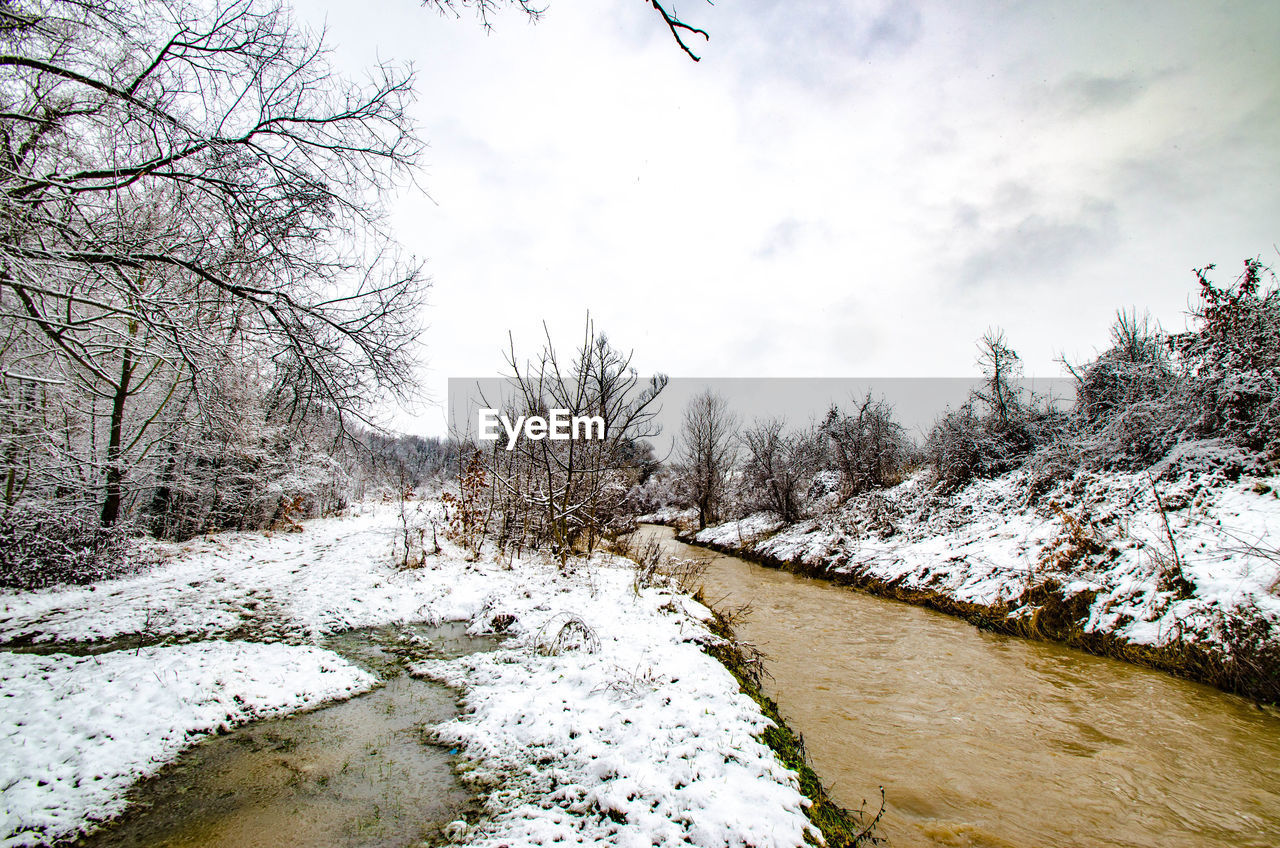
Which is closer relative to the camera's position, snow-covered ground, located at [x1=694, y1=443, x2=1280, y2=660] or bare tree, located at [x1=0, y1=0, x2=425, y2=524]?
bare tree, located at [x1=0, y1=0, x2=425, y2=524]

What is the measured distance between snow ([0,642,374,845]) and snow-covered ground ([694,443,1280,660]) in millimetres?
9892

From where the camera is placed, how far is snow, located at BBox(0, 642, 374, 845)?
103 inches

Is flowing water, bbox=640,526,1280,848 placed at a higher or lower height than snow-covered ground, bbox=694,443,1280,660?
lower

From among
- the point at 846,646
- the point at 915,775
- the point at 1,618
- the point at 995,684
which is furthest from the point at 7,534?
the point at 995,684

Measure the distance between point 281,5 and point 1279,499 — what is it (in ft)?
41.9

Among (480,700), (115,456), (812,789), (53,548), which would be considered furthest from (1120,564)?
(115,456)

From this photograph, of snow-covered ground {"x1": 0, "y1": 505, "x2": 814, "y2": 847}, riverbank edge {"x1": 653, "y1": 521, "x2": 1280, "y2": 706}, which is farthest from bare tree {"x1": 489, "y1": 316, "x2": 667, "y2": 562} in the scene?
riverbank edge {"x1": 653, "y1": 521, "x2": 1280, "y2": 706}

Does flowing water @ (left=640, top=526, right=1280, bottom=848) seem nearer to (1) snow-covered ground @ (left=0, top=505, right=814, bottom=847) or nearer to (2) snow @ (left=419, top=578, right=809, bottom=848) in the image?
(2) snow @ (left=419, top=578, right=809, bottom=848)

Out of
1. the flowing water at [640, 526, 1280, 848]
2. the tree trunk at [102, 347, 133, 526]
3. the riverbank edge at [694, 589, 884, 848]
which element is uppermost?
the tree trunk at [102, 347, 133, 526]

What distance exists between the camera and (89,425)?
10039 millimetres

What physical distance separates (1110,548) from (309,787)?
1086 cm

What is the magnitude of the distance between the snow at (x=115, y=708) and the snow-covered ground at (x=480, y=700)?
0.6 inches

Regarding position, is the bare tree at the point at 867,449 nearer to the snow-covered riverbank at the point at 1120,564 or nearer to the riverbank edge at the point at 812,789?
the snow-covered riverbank at the point at 1120,564

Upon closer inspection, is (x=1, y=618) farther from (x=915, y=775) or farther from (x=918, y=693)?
(x=918, y=693)
